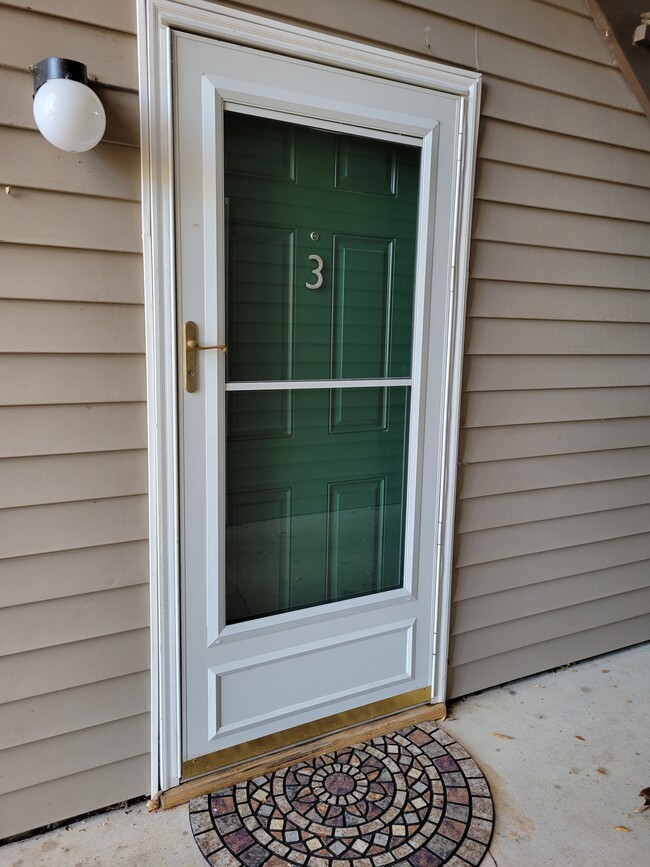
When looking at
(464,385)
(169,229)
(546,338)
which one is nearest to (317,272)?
(169,229)

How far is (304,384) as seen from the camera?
6.04 feet

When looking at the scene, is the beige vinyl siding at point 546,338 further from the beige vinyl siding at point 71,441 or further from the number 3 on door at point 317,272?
the beige vinyl siding at point 71,441

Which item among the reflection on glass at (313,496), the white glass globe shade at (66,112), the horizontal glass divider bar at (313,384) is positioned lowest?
the reflection on glass at (313,496)

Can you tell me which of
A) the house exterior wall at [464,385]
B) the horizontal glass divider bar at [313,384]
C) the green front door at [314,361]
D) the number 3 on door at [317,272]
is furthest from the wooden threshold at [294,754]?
the number 3 on door at [317,272]

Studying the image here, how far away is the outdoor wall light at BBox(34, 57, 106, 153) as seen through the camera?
4.22ft

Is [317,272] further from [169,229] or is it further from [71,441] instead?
[71,441]

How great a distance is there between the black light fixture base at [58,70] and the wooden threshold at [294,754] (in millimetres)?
1868

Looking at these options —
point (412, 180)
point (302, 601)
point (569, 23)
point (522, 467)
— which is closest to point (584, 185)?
point (569, 23)

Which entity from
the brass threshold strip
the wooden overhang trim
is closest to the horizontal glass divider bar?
the brass threshold strip

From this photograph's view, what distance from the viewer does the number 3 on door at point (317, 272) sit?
1.81m

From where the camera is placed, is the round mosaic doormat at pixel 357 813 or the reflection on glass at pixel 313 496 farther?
the reflection on glass at pixel 313 496

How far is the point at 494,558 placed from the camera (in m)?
2.30

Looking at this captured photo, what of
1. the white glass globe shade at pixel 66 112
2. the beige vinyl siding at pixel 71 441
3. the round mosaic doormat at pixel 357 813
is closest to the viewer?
the white glass globe shade at pixel 66 112

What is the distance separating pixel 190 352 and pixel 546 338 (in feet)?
4.40
